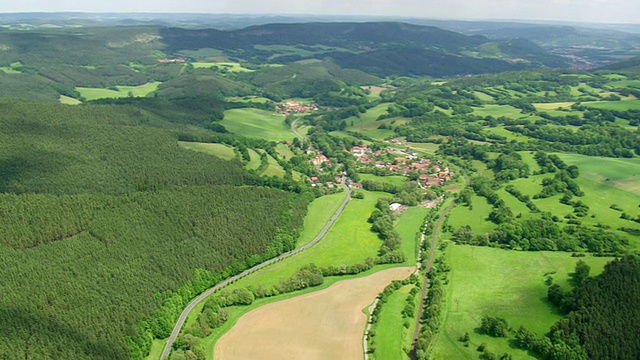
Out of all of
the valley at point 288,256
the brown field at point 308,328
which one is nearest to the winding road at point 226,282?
the valley at point 288,256

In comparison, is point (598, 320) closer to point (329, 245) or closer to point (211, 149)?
point (329, 245)

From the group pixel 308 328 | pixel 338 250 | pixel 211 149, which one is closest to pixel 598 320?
pixel 308 328

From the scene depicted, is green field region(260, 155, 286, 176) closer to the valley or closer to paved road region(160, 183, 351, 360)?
the valley

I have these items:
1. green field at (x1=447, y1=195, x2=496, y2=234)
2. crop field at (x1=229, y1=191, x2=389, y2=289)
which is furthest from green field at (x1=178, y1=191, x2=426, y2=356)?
green field at (x1=447, y1=195, x2=496, y2=234)

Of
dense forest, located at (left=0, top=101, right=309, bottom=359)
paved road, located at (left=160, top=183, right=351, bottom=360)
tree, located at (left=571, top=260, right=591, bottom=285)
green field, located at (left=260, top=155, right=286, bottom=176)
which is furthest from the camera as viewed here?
green field, located at (left=260, top=155, right=286, bottom=176)

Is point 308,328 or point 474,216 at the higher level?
point 474,216

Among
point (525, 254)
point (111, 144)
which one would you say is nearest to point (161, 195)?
point (111, 144)
